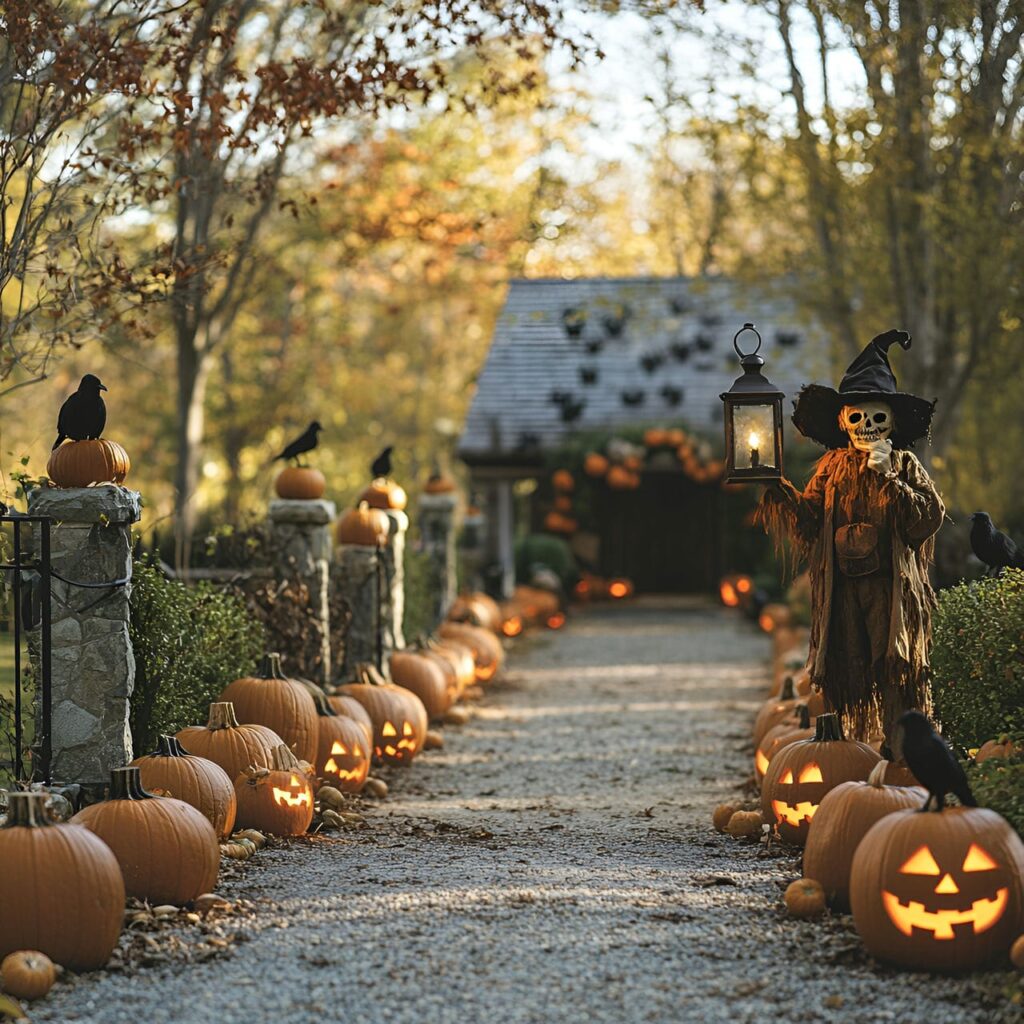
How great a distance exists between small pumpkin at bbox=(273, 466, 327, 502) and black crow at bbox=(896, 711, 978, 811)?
5.55 metres

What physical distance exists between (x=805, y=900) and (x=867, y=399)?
2.33m

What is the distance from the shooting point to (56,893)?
4.58 m

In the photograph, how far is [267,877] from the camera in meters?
5.90

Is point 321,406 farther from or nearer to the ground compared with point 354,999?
farther from the ground

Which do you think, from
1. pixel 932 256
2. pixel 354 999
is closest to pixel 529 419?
pixel 932 256

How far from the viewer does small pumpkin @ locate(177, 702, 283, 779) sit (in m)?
6.64

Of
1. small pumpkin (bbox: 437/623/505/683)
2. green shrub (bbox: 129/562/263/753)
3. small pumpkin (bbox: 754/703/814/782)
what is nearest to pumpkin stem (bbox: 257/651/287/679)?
green shrub (bbox: 129/562/263/753)

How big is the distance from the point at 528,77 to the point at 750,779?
4.63m

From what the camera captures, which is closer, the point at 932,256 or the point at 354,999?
the point at 354,999

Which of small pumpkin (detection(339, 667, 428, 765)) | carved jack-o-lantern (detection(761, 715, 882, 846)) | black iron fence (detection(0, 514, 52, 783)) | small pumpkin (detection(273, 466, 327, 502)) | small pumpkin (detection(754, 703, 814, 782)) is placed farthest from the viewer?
small pumpkin (detection(273, 466, 327, 502))

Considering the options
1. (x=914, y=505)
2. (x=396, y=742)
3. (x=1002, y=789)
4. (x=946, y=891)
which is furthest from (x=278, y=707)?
(x=946, y=891)

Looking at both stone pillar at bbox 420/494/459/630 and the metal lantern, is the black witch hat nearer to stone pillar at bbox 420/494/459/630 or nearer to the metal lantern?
the metal lantern

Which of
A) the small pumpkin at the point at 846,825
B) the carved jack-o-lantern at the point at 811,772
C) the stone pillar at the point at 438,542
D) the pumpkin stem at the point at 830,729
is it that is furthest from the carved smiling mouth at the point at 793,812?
the stone pillar at the point at 438,542

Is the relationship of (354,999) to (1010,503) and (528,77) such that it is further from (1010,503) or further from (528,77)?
(1010,503)
